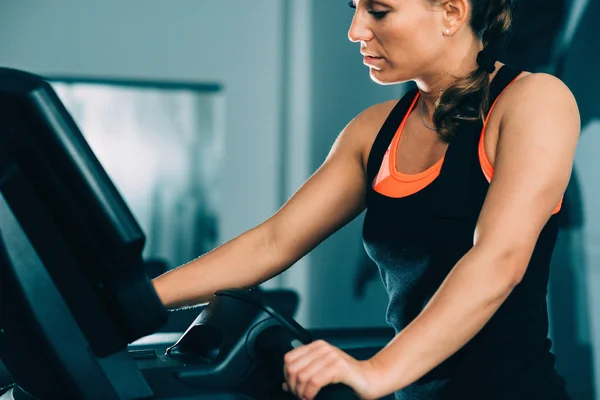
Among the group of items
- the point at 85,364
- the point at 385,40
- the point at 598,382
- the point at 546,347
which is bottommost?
the point at 598,382

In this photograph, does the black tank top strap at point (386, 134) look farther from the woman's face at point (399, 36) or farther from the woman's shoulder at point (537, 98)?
the woman's shoulder at point (537, 98)

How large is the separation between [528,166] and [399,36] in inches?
12.1

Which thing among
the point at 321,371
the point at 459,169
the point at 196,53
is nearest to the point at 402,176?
the point at 459,169

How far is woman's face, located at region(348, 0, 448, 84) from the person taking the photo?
1.10 metres

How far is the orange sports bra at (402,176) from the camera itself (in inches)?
41.1

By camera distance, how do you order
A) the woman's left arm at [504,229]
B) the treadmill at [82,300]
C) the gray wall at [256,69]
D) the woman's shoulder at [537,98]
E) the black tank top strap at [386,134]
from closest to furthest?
the treadmill at [82,300] → the woman's left arm at [504,229] → the woman's shoulder at [537,98] → the black tank top strap at [386,134] → the gray wall at [256,69]

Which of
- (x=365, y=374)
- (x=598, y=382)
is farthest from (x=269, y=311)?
(x=598, y=382)

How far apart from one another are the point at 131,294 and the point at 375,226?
0.54m

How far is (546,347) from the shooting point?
108 cm

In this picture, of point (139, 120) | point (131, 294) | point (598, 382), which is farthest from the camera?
point (139, 120)

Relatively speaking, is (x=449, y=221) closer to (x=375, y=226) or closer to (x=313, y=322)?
(x=375, y=226)

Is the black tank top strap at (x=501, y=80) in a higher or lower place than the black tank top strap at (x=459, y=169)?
higher

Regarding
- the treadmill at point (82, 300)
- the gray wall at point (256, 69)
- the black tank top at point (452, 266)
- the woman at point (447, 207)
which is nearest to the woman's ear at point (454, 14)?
the woman at point (447, 207)

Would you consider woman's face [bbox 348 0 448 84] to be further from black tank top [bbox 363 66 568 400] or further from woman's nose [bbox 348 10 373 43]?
black tank top [bbox 363 66 568 400]
